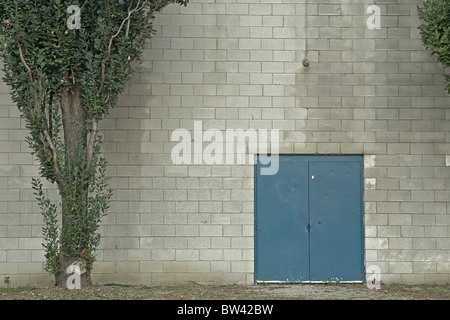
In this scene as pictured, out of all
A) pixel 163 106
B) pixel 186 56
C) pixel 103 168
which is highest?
pixel 186 56

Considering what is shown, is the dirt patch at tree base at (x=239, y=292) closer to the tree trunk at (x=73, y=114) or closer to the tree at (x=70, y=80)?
the tree at (x=70, y=80)

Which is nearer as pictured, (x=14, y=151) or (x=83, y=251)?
(x=83, y=251)

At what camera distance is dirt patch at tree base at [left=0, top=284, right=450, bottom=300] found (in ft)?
33.7

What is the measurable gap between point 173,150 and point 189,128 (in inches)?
17.4

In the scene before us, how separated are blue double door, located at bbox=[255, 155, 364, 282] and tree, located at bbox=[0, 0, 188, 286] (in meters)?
2.94

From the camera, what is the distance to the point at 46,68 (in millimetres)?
Result: 10359

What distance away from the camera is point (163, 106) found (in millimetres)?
12023

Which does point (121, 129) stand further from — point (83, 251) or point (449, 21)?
point (449, 21)

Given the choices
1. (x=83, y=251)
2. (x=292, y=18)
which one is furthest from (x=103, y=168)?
(x=292, y=18)

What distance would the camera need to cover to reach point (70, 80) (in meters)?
10.6

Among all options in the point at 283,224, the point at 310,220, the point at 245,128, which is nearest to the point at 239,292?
the point at 283,224

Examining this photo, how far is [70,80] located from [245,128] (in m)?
3.01

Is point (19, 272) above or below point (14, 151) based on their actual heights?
below

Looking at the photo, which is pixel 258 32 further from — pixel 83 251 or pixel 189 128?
pixel 83 251
